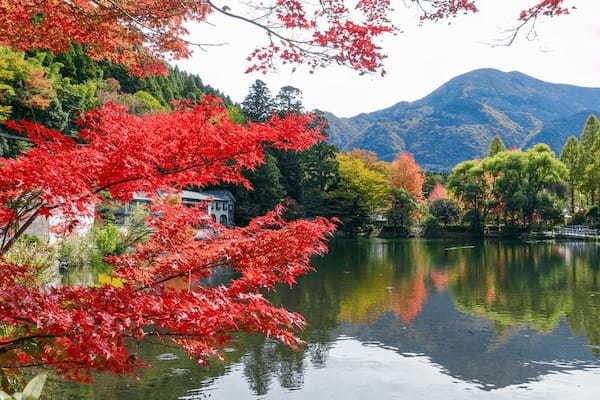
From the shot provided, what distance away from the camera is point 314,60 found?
5.07 metres

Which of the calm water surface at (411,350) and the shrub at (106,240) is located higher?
the shrub at (106,240)

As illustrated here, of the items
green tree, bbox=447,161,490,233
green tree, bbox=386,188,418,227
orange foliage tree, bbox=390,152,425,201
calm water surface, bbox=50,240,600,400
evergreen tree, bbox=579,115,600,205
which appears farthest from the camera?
orange foliage tree, bbox=390,152,425,201

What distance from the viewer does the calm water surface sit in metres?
7.85

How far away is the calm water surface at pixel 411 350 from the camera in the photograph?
7848mm

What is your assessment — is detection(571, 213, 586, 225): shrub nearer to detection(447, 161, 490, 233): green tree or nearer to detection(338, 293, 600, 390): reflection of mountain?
detection(447, 161, 490, 233): green tree

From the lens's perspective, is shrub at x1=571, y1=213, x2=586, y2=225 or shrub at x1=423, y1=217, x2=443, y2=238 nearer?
shrub at x1=423, y1=217, x2=443, y2=238

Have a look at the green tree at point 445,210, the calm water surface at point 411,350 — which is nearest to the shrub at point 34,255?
the calm water surface at point 411,350

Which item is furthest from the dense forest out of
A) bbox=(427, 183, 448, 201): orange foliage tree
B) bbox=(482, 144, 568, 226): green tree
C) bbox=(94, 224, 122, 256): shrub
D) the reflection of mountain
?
the reflection of mountain

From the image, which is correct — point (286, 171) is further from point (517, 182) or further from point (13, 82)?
point (13, 82)

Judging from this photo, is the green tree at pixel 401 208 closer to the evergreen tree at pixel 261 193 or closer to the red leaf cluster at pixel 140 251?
the evergreen tree at pixel 261 193

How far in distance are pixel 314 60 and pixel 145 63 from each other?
103 inches

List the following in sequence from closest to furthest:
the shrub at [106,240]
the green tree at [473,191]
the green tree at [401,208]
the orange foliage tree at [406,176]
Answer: the shrub at [106,240], the green tree at [473,191], the green tree at [401,208], the orange foliage tree at [406,176]

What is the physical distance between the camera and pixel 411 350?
10.2 meters

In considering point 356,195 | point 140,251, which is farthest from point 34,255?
point 356,195
